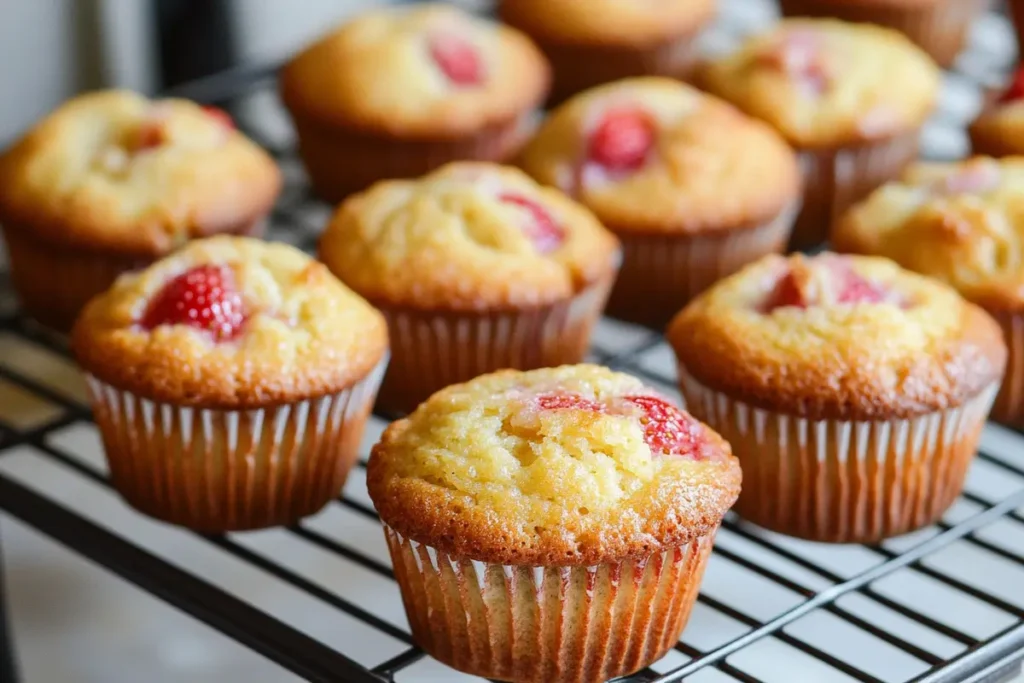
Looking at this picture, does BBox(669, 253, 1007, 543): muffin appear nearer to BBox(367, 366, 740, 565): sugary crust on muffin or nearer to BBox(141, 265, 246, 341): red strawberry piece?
BBox(367, 366, 740, 565): sugary crust on muffin

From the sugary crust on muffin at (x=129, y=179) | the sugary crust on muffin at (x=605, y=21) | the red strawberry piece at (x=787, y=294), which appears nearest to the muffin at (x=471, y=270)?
the sugary crust on muffin at (x=129, y=179)

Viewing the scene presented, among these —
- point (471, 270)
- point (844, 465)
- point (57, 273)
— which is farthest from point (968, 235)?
point (57, 273)

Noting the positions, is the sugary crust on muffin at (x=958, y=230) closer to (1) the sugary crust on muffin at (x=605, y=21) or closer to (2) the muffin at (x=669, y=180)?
(2) the muffin at (x=669, y=180)

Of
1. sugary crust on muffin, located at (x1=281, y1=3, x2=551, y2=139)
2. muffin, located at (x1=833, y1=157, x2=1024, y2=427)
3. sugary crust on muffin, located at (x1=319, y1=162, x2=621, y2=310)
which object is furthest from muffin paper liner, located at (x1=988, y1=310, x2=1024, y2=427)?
sugary crust on muffin, located at (x1=281, y1=3, x2=551, y2=139)

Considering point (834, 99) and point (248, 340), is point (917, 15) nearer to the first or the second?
point (834, 99)

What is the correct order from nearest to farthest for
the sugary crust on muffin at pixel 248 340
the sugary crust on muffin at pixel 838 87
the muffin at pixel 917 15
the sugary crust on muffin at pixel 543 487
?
the sugary crust on muffin at pixel 543 487 → the sugary crust on muffin at pixel 248 340 → the sugary crust on muffin at pixel 838 87 → the muffin at pixel 917 15

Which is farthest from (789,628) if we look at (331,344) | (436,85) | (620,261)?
(436,85)

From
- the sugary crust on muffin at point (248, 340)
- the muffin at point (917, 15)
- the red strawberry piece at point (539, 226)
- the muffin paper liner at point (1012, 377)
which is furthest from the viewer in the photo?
the muffin at point (917, 15)
